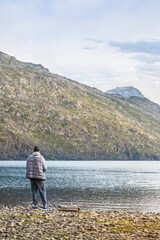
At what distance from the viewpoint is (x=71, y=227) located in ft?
80.2

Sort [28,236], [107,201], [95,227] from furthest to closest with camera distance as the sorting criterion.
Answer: [107,201] < [95,227] < [28,236]

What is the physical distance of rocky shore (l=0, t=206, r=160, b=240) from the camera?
71.9 feet

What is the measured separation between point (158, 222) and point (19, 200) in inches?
1645

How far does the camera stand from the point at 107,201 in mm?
67688

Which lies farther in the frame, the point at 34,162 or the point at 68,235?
the point at 34,162

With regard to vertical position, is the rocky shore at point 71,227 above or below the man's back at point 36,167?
below

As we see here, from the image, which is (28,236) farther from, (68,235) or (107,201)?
(107,201)

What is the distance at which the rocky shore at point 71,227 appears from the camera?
71.9 feet

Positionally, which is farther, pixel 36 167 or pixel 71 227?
pixel 36 167

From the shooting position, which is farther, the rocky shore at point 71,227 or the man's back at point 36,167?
the man's back at point 36,167

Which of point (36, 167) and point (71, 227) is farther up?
point (36, 167)

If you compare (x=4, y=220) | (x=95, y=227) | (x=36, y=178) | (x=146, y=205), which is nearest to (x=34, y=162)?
(x=36, y=178)

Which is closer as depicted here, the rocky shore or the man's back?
the rocky shore

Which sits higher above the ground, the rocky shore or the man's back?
the man's back
